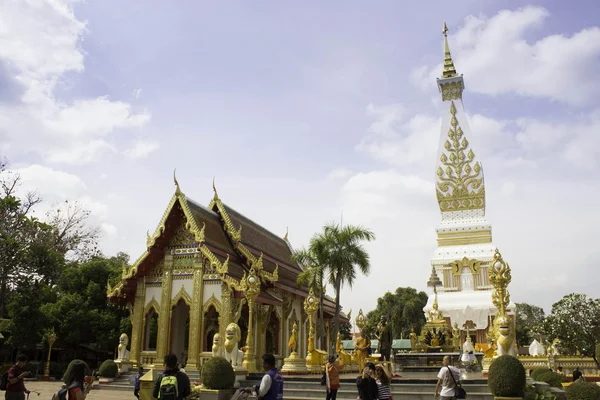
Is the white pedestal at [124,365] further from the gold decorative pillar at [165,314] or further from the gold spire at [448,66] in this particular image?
the gold spire at [448,66]

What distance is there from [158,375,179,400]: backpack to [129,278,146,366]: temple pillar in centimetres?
1702

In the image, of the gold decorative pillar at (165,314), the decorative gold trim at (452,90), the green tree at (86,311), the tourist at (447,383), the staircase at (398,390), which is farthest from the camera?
the decorative gold trim at (452,90)

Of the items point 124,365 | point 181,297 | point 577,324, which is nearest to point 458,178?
point 577,324

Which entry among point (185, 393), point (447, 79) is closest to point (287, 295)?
point (185, 393)

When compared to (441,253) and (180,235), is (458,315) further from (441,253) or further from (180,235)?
(180,235)

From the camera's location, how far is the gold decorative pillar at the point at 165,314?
20781mm

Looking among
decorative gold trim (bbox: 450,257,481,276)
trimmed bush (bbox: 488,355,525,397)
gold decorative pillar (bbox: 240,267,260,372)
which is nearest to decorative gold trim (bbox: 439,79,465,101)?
decorative gold trim (bbox: 450,257,481,276)

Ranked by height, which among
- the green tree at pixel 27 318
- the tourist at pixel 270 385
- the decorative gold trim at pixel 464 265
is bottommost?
the tourist at pixel 270 385

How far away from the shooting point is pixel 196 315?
20531 mm

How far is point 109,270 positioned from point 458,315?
22.2 meters

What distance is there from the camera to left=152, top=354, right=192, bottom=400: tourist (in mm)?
5438

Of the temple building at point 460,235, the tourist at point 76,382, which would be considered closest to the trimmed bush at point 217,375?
the tourist at point 76,382

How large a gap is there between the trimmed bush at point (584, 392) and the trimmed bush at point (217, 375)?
811 cm

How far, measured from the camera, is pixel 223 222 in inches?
945
